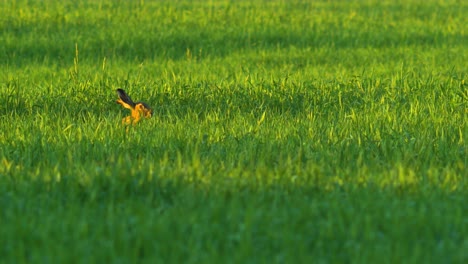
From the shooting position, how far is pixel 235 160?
277 inches

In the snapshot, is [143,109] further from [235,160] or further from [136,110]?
[235,160]

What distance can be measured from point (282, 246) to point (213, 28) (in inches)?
518

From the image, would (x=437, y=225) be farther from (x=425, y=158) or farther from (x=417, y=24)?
(x=417, y=24)

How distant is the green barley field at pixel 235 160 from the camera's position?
504 cm

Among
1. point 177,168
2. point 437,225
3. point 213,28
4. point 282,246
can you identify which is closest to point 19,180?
point 177,168

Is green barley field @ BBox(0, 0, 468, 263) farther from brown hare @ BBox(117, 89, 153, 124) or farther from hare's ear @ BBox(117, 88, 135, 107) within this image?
hare's ear @ BBox(117, 88, 135, 107)

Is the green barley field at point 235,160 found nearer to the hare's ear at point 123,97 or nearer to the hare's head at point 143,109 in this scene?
the hare's head at point 143,109

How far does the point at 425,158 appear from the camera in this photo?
7.14m

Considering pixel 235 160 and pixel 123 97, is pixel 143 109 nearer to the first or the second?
pixel 123 97

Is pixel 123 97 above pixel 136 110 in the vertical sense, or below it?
above

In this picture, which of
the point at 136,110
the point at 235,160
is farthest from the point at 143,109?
the point at 235,160

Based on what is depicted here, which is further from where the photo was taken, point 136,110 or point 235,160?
point 136,110

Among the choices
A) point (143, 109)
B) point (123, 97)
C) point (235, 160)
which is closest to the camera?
point (235, 160)

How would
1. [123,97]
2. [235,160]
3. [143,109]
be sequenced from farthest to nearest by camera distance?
[143,109]
[123,97]
[235,160]
